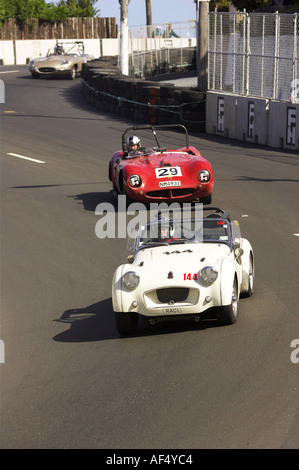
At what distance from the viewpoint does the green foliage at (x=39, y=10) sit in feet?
242

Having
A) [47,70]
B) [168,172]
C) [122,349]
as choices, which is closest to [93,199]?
[168,172]

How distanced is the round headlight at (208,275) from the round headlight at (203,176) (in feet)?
20.7

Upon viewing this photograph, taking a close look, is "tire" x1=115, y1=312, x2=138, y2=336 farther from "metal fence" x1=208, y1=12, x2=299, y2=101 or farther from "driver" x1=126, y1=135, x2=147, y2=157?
"metal fence" x1=208, y1=12, x2=299, y2=101

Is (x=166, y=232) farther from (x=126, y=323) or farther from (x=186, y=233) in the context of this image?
(x=126, y=323)

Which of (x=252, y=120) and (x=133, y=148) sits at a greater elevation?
(x=133, y=148)

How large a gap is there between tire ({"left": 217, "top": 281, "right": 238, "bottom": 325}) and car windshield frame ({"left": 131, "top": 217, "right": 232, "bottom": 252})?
793mm

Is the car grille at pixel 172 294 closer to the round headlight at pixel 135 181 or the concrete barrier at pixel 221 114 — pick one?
the round headlight at pixel 135 181

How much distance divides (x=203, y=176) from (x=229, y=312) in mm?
6425

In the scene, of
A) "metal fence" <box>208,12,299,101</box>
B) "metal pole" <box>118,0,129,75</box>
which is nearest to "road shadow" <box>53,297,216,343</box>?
"metal fence" <box>208,12,299,101</box>

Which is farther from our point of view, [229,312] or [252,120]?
[252,120]

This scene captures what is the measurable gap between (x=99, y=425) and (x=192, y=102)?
19647mm

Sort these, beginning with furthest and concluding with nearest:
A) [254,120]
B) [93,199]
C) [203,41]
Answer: [203,41]
[254,120]
[93,199]

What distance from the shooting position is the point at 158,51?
44.6 meters

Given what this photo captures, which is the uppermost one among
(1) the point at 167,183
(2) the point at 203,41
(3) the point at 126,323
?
(2) the point at 203,41
